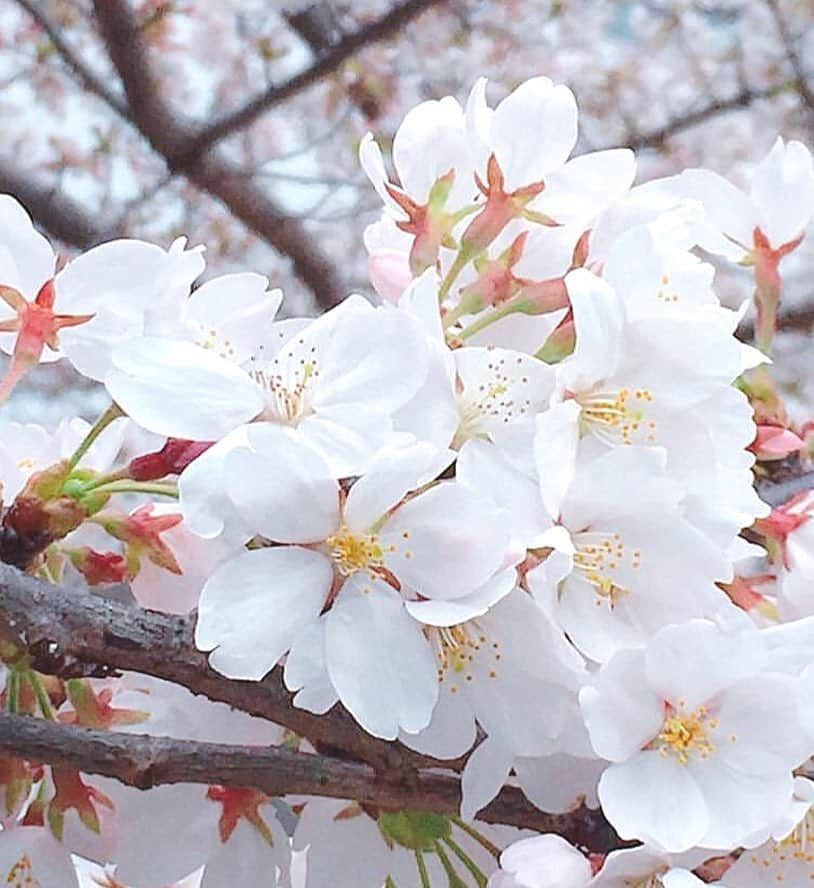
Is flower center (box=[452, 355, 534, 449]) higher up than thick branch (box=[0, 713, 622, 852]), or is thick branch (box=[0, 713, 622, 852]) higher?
flower center (box=[452, 355, 534, 449])

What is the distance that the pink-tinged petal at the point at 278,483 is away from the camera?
0.52m

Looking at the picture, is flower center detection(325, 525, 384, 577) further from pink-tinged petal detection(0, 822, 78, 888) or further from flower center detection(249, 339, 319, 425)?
pink-tinged petal detection(0, 822, 78, 888)

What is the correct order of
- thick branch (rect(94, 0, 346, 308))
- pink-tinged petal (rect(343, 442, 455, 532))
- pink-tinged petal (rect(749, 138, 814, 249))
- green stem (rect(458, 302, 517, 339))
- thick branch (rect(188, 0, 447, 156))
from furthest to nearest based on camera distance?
1. thick branch (rect(188, 0, 447, 156))
2. thick branch (rect(94, 0, 346, 308))
3. pink-tinged petal (rect(749, 138, 814, 249))
4. green stem (rect(458, 302, 517, 339))
5. pink-tinged petal (rect(343, 442, 455, 532))

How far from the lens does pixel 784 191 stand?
86 centimetres

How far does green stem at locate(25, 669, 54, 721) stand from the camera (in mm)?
652

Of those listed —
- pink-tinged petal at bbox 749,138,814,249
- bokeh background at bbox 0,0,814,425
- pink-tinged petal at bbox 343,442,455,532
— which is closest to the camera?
pink-tinged petal at bbox 343,442,455,532

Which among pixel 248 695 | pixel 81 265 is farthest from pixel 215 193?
pixel 248 695

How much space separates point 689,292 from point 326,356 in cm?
19

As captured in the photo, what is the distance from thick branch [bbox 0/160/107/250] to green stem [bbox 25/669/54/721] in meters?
1.49

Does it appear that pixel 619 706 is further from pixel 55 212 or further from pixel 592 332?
pixel 55 212

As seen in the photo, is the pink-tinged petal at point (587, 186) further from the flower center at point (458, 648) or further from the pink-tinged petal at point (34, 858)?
the pink-tinged petal at point (34, 858)

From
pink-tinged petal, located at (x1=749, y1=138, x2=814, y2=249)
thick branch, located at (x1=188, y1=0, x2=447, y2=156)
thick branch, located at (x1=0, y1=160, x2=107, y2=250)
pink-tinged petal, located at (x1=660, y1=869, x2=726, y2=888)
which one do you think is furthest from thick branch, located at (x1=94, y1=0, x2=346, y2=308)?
pink-tinged petal, located at (x1=660, y1=869, x2=726, y2=888)

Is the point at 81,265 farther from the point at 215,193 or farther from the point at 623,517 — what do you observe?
the point at 215,193

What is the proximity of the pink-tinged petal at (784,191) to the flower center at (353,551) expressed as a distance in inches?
17.6
